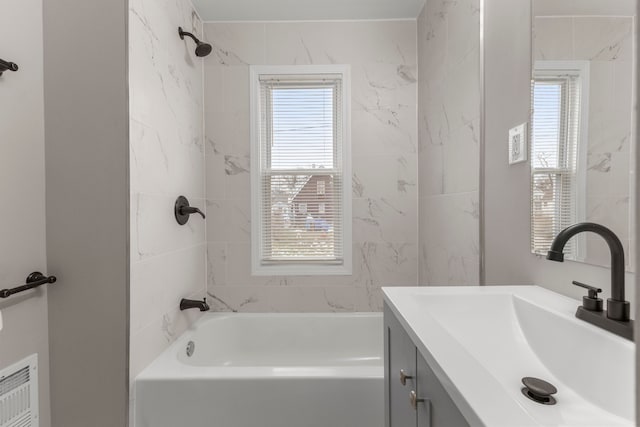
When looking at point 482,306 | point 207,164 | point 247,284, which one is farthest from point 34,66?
point 482,306

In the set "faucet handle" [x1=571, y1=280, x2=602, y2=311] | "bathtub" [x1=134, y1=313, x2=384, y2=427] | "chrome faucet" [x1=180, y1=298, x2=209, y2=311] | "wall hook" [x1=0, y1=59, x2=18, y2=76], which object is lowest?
"bathtub" [x1=134, y1=313, x2=384, y2=427]

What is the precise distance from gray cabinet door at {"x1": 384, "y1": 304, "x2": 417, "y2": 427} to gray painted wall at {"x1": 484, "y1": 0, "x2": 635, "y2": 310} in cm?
52

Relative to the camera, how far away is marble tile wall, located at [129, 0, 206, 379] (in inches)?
54.3

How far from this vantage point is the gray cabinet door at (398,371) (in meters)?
0.77

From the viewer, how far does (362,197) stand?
2.20 m

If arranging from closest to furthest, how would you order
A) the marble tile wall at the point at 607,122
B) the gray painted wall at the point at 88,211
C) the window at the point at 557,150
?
the marble tile wall at the point at 607,122
the window at the point at 557,150
the gray painted wall at the point at 88,211

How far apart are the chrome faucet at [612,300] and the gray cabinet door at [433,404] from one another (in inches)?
15.4

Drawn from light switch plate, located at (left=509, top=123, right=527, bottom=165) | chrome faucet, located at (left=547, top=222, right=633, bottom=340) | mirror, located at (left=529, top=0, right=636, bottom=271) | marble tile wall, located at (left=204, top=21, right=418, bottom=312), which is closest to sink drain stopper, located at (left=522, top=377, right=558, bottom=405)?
chrome faucet, located at (left=547, top=222, right=633, bottom=340)

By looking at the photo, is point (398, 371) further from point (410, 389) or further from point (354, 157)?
point (354, 157)

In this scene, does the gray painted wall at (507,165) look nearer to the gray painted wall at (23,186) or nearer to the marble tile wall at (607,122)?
the marble tile wall at (607,122)

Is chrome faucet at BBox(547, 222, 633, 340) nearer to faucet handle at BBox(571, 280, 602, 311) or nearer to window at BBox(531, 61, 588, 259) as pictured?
faucet handle at BBox(571, 280, 602, 311)

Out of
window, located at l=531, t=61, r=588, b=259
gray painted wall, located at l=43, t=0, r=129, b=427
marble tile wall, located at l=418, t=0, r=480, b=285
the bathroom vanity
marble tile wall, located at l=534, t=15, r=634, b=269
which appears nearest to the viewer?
the bathroom vanity

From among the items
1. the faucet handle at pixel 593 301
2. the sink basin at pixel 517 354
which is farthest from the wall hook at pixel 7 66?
the faucet handle at pixel 593 301

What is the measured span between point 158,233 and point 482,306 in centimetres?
147
